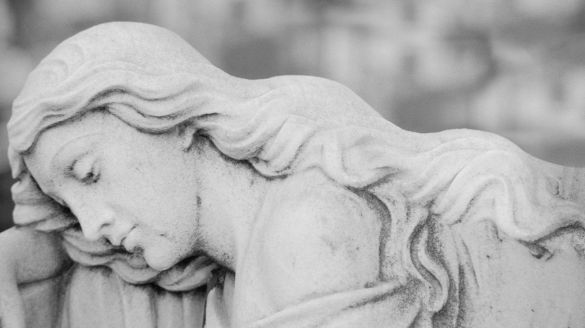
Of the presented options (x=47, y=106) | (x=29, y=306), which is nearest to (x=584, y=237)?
(x=47, y=106)

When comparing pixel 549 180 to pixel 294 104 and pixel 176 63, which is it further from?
pixel 176 63

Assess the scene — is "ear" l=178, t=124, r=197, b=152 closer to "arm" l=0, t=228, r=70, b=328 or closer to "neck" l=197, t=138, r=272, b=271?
"neck" l=197, t=138, r=272, b=271

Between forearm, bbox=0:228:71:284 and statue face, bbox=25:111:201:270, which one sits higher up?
statue face, bbox=25:111:201:270

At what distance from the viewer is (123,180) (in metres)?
1.94

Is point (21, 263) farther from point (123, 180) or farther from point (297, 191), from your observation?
point (297, 191)

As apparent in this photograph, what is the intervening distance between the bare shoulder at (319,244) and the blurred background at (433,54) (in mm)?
1770

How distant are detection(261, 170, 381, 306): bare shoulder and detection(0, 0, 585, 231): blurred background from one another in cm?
177

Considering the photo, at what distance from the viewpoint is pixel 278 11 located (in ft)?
12.1

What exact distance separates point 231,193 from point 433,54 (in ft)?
5.85

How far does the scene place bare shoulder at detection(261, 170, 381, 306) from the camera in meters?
1.80

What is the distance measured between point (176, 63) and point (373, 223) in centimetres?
53

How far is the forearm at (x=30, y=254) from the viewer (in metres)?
2.19

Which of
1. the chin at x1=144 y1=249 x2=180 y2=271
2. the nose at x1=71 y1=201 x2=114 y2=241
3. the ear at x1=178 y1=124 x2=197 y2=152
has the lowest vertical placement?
the chin at x1=144 y1=249 x2=180 y2=271

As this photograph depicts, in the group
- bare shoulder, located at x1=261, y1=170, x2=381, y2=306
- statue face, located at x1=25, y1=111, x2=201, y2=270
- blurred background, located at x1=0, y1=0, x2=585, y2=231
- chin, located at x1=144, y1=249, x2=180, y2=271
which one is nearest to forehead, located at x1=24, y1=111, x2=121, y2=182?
statue face, located at x1=25, y1=111, x2=201, y2=270
